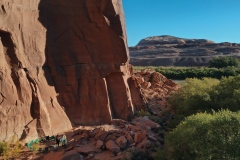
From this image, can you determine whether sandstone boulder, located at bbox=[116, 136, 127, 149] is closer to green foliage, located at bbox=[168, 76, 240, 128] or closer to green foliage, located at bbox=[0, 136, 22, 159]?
green foliage, located at bbox=[168, 76, 240, 128]

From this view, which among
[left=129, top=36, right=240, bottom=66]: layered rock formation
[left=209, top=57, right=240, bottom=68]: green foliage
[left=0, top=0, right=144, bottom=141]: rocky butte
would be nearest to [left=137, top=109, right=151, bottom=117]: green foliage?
[left=0, top=0, right=144, bottom=141]: rocky butte

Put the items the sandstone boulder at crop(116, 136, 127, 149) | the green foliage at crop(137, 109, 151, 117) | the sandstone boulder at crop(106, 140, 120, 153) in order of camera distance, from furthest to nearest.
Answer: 1. the green foliage at crop(137, 109, 151, 117)
2. the sandstone boulder at crop(116, 136, 127, 149)
3. the sandstone boulder at crop(106, 140, 120, 153)

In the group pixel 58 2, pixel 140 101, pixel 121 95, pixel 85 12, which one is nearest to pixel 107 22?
pixel 85 12

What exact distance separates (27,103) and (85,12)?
7672 millimetres

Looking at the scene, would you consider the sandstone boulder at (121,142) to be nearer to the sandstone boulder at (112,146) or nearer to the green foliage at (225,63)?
the sandstone boulder at (112,146)

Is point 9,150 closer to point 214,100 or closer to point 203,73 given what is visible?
point 214,100

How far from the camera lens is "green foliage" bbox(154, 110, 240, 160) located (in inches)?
369

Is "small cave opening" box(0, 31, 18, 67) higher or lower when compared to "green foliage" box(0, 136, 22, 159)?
higher

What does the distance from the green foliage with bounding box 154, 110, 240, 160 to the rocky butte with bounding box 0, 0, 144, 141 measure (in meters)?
8.05

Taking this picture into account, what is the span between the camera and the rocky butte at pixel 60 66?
584 inches

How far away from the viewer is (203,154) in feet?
31.3

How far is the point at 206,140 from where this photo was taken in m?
10.0

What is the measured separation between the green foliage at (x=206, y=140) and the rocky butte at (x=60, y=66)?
26.4 ft

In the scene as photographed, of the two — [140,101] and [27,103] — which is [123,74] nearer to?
[140,101]
